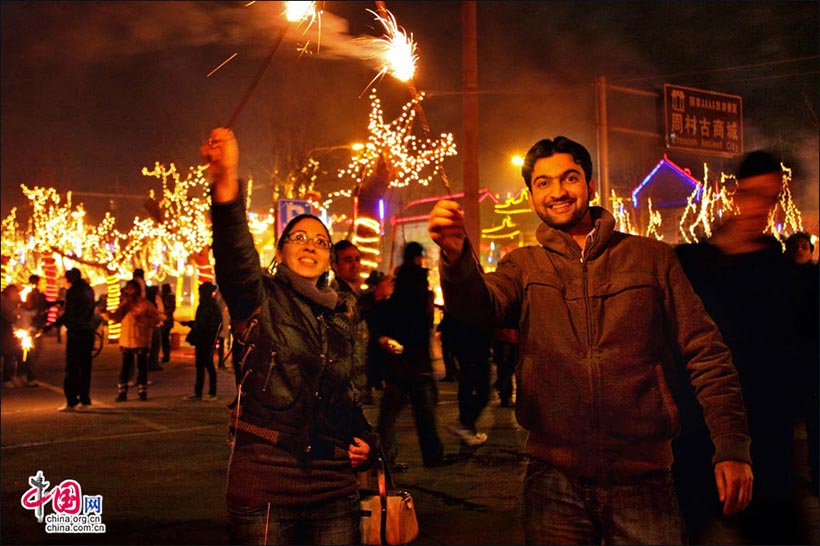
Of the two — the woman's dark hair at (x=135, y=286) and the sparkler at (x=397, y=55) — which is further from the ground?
the sparkler at (x=397, y=55)

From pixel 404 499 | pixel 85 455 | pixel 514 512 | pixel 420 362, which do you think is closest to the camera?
pixel 404 499

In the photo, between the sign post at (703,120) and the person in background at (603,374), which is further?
the sign post at (703,120)

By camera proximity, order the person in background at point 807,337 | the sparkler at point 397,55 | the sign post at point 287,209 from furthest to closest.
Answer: the sign post at point 287,209
the sparkler at point 397,55
the person in background at point 807,337

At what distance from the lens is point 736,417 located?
2803mm

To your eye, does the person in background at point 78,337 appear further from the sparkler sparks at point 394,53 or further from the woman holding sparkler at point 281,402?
the woman holding sparkler at point 281,402

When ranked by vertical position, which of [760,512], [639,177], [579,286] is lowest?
[760,512]

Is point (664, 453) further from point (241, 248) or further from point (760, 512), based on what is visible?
point (241, 248)

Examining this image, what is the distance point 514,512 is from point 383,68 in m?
3.31

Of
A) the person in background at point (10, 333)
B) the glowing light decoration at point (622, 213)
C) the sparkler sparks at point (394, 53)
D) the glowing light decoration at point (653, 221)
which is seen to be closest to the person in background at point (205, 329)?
the person in background at point (10, 333)

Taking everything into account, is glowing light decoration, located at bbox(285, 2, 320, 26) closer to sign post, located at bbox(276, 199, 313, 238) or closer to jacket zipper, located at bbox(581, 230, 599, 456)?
jacket zipper, located at bbox(581, 230, 599, 456)

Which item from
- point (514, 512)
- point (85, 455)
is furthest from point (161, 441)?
point (514, 512)

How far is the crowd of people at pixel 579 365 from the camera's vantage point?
2725mm

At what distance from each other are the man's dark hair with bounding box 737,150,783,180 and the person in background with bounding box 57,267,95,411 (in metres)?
9.20

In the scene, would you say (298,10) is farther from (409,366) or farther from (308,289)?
(409,366)
